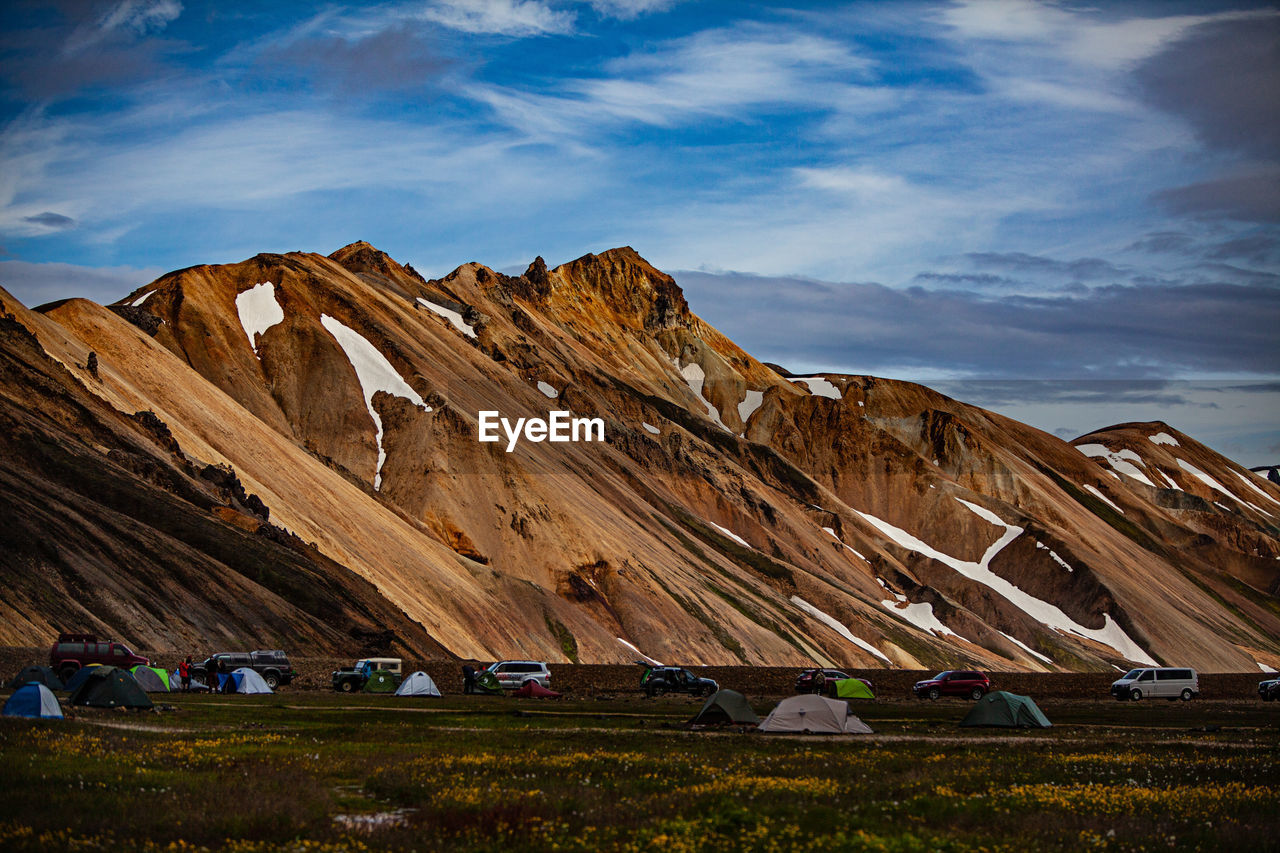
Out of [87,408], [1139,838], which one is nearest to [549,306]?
[87,408]

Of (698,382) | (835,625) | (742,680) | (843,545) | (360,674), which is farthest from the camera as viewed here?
(698,382)

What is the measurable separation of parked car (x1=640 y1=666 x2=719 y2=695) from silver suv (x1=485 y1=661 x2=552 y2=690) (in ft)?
14.9

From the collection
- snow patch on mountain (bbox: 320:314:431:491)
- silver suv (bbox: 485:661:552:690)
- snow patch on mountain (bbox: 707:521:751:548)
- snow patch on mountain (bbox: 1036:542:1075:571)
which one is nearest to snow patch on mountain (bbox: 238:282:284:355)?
snow patch on mountain (bbox: 320:314:431:491)

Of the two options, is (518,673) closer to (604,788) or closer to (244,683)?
(244,683)

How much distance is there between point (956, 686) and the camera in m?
54.6

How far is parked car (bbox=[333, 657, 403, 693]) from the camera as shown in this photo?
52.2 metres

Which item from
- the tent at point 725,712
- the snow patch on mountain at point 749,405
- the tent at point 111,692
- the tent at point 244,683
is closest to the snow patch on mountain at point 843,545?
the snow patch on mountain at point 749,405

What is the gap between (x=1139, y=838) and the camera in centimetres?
1569

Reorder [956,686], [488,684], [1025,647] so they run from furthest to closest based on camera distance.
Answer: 1. [1025,647]
2. [956,686]
3. [488,684]

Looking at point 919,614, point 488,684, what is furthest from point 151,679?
point 919,614

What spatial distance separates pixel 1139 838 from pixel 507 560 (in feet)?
299

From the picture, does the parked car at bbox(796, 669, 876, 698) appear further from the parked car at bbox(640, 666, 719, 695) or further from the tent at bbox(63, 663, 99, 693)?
the tent at bbox(63, 663, 99, 693)

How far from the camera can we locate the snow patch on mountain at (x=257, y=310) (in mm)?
119875

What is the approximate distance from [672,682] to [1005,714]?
21.8m
